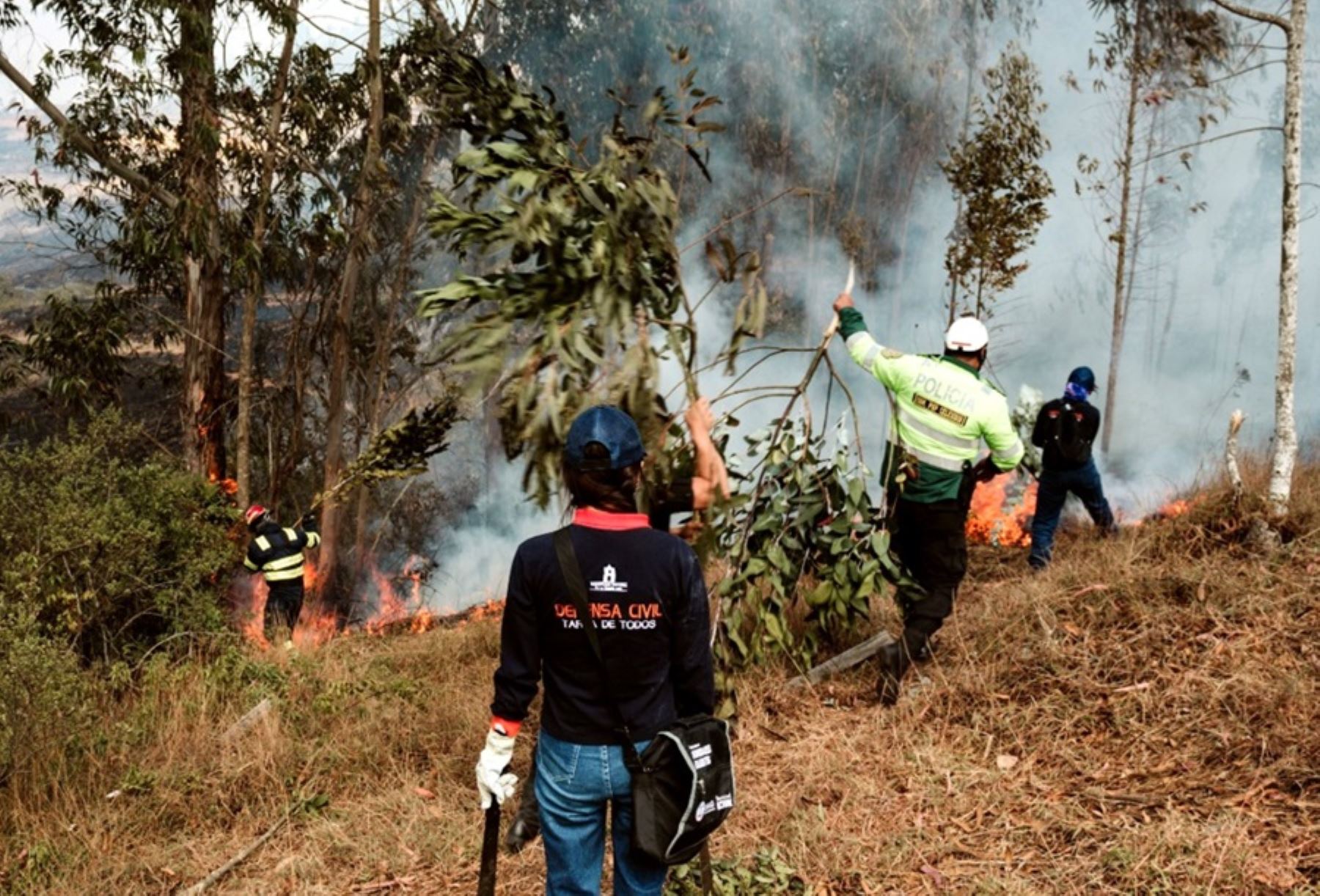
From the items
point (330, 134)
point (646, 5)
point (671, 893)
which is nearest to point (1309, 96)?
point (646, 5)

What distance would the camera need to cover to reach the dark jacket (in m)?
6.55

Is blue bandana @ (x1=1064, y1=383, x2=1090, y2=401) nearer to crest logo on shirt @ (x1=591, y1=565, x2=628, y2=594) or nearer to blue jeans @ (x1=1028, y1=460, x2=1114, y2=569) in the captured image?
blue jeans @ (x1=1028, y1=460, x2=1114, y2=569)

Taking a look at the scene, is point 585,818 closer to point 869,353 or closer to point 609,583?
point 609,583

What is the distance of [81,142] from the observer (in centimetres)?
1063

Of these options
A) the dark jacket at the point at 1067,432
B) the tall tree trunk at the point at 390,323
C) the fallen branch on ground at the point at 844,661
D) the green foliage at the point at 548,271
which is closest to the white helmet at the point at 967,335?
the green foliage at the point at 548,271

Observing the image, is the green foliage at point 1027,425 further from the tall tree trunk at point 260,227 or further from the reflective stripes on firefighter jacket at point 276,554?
the tall tree trunk at point 260,227

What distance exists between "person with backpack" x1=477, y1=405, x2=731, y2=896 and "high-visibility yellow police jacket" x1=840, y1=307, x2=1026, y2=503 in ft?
8.18

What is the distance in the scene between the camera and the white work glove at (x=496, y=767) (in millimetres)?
2699

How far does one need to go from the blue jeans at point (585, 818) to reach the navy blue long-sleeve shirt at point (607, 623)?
0.05m

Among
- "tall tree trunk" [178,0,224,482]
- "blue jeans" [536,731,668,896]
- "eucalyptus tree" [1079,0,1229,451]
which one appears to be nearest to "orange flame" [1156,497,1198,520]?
"blue jeans" [536,731,668,896]

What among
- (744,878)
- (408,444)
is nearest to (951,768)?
(744,878)

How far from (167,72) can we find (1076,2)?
19.2 meters

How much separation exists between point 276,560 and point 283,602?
1.39 ft

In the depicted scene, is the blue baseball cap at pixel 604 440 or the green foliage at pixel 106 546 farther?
the green foliage at pixel 106 546
